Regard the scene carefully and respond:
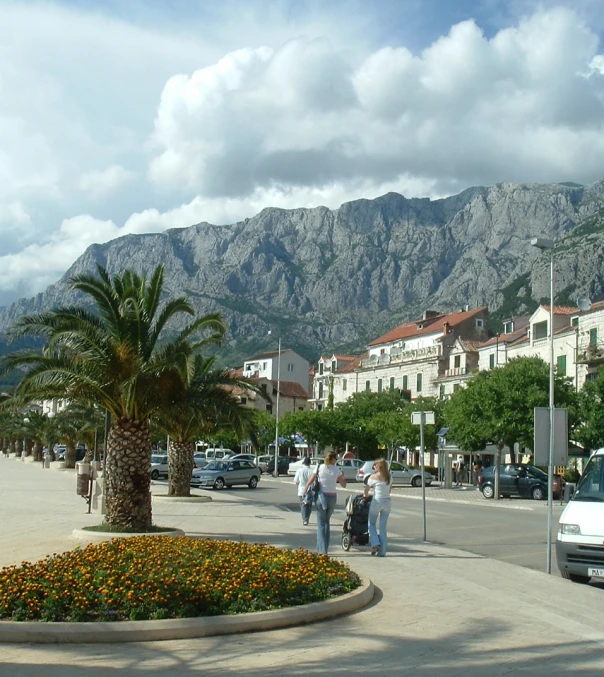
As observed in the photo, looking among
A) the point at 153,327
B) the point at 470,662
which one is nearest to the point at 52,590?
the point at 470,662

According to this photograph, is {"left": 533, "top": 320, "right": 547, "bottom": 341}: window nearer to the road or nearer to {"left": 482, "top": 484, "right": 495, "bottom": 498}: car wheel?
{"left": 482, "top": 484, "right": 495, "bottom": 498}: car wheel

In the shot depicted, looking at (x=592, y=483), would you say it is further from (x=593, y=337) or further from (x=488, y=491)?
(x=593, y=337)

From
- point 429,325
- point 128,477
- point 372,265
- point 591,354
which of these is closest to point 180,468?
point 128,477

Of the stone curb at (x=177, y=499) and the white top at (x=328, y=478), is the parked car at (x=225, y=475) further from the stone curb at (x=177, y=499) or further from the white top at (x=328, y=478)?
the white top at (x=328, y=478)

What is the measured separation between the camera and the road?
16.8 metres

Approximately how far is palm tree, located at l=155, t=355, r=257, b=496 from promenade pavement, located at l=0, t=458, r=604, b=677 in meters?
4.51

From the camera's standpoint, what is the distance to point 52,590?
26.6 ft

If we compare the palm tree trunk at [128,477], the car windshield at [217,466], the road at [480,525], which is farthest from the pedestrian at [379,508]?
the car windshield at [217,466]

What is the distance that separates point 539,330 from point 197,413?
44.8 metres

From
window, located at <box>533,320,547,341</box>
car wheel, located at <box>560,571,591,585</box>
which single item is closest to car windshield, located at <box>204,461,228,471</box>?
window, located at <box>533,320,547,341</box>

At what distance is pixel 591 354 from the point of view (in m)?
50.8

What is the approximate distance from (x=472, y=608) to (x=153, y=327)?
9454mm

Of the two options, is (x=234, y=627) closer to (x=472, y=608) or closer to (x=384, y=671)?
(x=384, y=671)

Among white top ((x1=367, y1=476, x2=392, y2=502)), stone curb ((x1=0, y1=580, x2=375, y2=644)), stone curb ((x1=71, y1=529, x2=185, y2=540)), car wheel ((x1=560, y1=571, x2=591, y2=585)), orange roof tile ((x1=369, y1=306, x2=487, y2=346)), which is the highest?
orange roof tile ((x1=369, y1=306, x2=487, y2=346))
